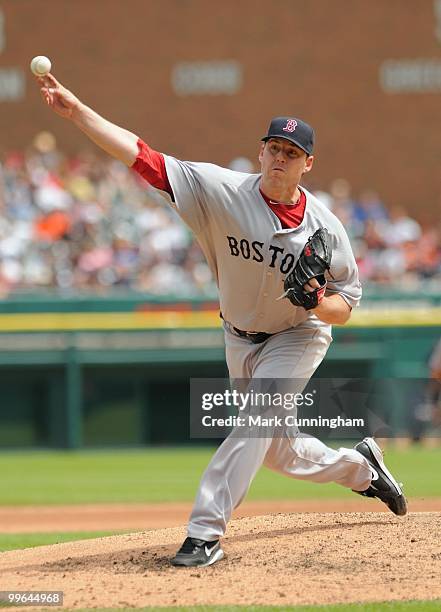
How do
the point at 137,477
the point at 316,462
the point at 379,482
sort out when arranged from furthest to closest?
the point at 137,477
the point at 379,482
the point at 316,462

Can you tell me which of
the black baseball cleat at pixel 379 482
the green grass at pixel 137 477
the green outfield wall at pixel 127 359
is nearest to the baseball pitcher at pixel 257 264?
the black baseball cleat at pixel 379 482

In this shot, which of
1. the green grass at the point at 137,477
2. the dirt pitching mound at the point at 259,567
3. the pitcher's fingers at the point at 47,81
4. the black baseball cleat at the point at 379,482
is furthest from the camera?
the green grass at the point at 137,477

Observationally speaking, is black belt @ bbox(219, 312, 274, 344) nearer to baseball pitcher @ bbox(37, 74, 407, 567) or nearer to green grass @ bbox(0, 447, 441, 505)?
baseball pitcher @ bbox(37, 74, 407, 567)

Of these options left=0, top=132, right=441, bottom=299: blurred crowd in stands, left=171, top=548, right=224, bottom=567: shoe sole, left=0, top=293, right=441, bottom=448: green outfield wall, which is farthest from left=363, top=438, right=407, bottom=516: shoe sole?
left=0, top=132, right=441, bottom=299: blurred crowd in stands

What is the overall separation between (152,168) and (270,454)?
142cm

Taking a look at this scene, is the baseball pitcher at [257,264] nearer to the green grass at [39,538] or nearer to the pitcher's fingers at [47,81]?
the pitcher's fingers at [47,81]

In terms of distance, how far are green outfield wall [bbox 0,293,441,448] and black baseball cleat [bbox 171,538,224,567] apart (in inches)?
261

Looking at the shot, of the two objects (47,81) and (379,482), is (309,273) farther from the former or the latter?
(379,482)

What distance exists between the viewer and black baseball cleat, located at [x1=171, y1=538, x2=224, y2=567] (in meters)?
5.01

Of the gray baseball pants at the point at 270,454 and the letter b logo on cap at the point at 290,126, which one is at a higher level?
the letter b logo on cap at the point at 290,126

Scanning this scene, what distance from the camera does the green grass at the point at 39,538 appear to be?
6.49m

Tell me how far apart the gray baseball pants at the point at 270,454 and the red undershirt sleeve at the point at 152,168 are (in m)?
0.79

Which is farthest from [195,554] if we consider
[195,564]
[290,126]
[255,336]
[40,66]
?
[40,66]

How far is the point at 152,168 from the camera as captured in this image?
502cm
